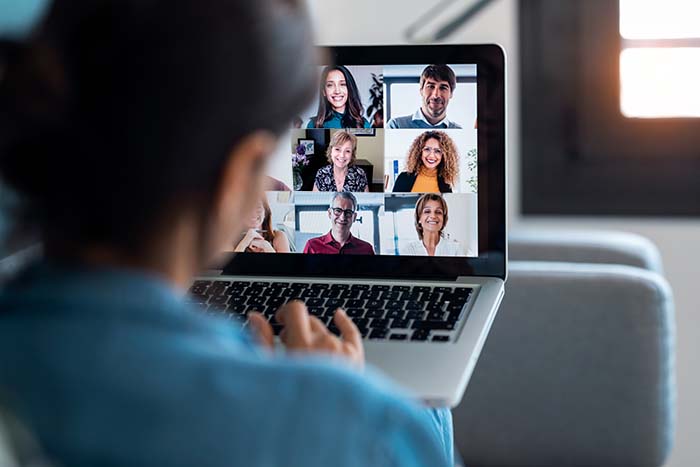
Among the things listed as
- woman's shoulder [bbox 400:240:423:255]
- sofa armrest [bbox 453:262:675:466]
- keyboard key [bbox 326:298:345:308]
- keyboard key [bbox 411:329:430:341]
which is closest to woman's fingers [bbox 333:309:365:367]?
keyboard key [bbox 411:329:430:341]

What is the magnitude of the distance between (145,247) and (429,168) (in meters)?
0.71

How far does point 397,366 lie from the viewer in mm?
993

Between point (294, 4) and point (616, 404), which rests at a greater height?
point (294, 4)

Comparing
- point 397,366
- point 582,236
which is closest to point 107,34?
point 397,366

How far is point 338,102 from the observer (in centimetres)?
127

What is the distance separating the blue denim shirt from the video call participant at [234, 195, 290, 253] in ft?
2.31

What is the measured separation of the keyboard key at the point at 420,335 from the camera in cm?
106

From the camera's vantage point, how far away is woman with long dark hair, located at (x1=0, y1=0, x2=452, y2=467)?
0.55 meters

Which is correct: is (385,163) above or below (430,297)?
above

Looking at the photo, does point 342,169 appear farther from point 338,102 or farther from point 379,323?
point 379,323

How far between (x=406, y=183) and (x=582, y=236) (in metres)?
1.14

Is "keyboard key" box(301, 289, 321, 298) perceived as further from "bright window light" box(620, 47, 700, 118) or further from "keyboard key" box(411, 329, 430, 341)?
"bright window light" box(620, 47, 700, 118)

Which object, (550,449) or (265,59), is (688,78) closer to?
(550,449)

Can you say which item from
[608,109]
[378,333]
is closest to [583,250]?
[608,109]
